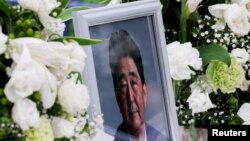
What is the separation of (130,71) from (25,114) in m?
0.32

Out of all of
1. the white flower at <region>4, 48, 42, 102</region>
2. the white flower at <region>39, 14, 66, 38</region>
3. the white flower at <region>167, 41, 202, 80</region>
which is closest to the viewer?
the white flower at <region>4, 48, 42, 102</region>

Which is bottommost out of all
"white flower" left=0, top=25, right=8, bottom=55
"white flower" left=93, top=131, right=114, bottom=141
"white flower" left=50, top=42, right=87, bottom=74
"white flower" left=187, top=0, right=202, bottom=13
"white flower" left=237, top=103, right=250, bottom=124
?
"white flower" left=237, top=103, right=250, bottom=124

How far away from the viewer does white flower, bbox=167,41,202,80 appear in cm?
118

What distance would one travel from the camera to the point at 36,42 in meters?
0.79

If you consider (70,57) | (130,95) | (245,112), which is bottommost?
(245,112)

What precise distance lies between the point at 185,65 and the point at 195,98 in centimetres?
7

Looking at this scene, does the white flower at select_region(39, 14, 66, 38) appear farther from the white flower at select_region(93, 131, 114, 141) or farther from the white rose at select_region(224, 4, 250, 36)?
the white rose at select_region(224, 4, 250, 36)

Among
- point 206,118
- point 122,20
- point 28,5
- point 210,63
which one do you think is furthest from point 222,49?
point 28,5

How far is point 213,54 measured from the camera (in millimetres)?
1207

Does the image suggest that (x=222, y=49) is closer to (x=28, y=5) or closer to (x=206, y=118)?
(x=206, y=118)

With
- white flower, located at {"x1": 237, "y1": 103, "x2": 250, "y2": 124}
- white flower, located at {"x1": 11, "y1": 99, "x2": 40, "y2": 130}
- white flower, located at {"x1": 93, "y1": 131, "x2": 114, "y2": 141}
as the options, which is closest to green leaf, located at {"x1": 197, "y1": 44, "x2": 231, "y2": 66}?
white flower, located at {"x1": 237, "y1": 103, "x2": 250, "y2": 124}

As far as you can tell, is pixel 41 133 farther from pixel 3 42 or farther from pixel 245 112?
pixel 245 112

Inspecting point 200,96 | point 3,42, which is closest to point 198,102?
point 200,96

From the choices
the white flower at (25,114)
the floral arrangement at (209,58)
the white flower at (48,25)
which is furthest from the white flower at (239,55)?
the white flower at (25,114)
